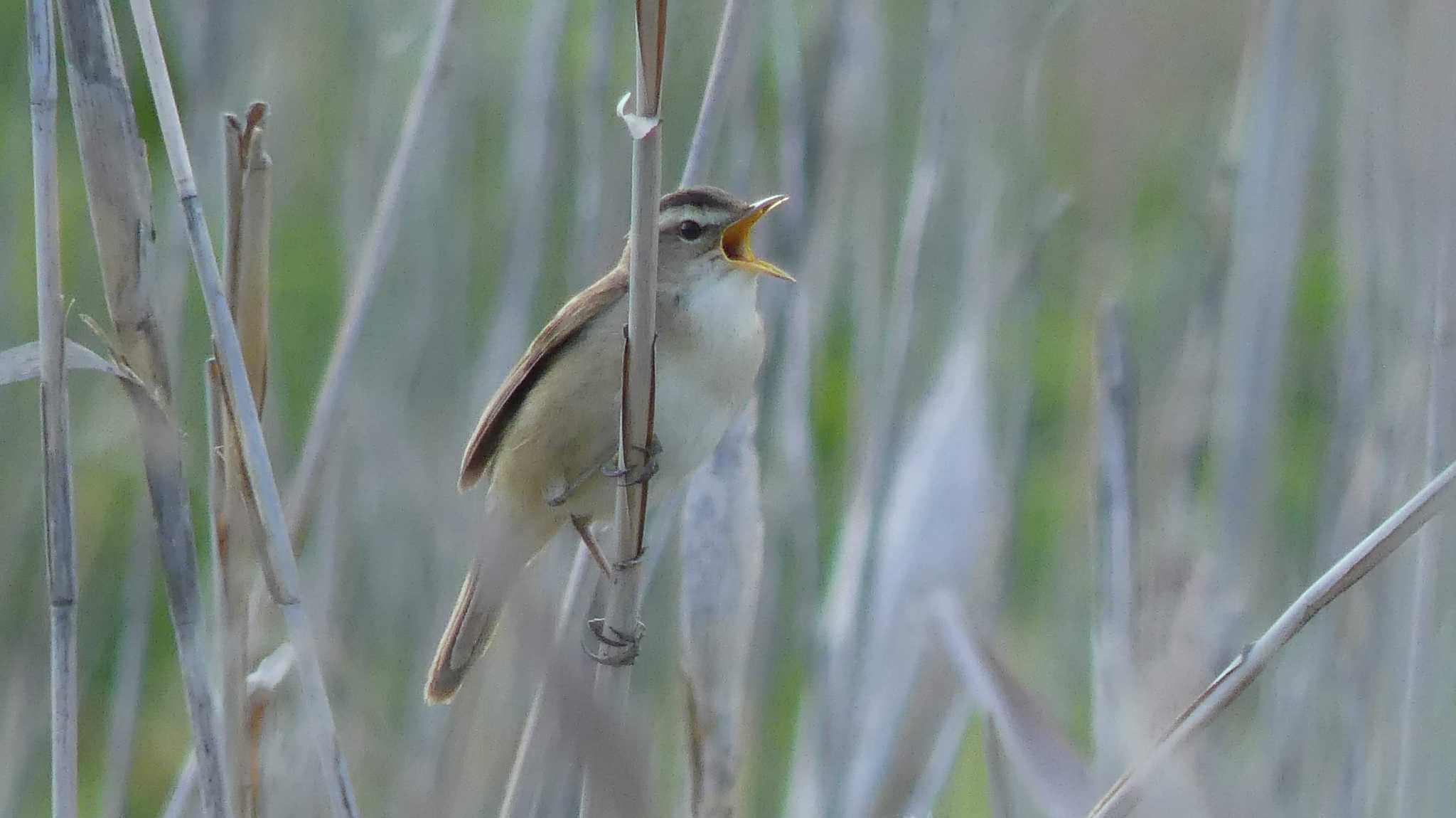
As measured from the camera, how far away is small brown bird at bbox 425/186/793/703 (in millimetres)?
1948

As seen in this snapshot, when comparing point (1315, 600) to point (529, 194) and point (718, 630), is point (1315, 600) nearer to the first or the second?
point (718, 630)

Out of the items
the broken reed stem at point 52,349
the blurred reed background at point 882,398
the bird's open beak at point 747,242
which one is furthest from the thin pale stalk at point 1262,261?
the broken reed stem at point 52,349

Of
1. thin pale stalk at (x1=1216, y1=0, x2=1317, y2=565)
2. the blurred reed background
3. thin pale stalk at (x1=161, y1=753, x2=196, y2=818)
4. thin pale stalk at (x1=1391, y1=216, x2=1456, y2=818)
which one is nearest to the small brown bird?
the blurred reed background

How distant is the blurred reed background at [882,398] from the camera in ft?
6.18

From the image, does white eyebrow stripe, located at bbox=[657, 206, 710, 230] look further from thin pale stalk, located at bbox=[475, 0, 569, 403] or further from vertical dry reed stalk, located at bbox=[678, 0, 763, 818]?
thin pale stalk, located at bbox=[475, 0, 569, 403]

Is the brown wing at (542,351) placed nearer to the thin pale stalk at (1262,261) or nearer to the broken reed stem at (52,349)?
the broken reed stem at (52,349)

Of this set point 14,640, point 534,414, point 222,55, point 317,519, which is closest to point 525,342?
point 534,414

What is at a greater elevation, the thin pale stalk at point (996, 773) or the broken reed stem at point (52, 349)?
the broken reed stem at point (52, 349)

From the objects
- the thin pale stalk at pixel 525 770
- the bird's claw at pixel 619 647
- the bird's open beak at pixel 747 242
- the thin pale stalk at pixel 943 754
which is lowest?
the thin pale stalk at pixel 943 754

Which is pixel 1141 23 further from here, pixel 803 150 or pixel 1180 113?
pixel 1180 113

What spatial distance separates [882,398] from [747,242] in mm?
322

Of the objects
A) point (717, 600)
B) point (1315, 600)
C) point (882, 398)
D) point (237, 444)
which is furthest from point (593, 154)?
point (1315, 600)

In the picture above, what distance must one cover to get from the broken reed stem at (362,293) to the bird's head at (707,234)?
1.11 feet

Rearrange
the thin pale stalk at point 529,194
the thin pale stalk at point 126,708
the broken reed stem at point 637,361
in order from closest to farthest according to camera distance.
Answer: the broken reed stem at point 637,361
the thin pale stalk at point 126,708
the thin pale stalk at point 529,194
